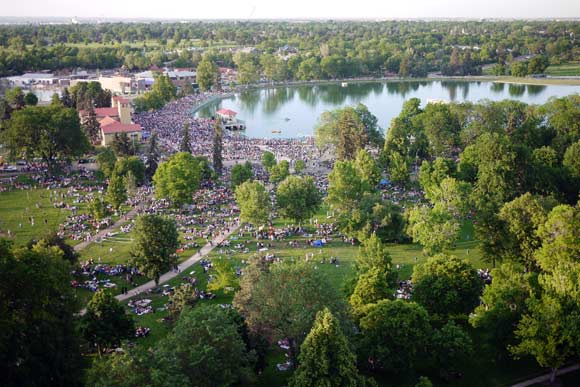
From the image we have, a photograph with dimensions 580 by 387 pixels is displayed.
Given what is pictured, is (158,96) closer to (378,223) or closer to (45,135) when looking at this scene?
(45,135)

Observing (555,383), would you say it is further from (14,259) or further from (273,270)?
(14,259)

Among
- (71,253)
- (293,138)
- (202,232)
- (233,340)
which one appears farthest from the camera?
(293,138)

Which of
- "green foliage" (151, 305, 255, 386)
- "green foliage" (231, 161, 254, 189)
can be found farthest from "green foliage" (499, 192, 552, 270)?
"green foliage" (231, 161, 254, 189)

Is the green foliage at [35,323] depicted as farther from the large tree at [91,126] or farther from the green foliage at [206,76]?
the green foliage at [206,76]

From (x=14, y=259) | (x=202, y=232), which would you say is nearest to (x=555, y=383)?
(x=14, y=259)

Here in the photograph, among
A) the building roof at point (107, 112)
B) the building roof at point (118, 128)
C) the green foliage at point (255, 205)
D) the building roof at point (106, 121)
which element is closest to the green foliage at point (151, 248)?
the green foliage at point (255, 205)

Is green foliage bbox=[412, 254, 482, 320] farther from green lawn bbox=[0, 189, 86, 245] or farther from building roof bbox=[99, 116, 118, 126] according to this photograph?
building roof bbox=[99, 116, 118, 126]
